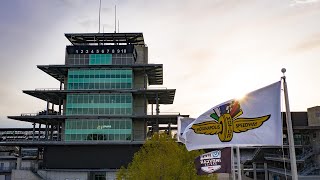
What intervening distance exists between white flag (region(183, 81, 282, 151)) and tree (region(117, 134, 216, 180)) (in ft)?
90.3

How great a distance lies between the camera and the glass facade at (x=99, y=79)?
78.5 m

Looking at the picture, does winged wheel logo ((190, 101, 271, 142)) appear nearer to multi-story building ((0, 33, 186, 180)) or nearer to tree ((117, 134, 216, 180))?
tree ((117, 134, 216, 180))

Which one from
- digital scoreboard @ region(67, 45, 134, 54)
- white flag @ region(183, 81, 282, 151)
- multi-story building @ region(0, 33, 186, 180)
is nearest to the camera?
white flag @ region(183, 81, 282, 151)

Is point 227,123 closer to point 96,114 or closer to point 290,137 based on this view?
point 290,137

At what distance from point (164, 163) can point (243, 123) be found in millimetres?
33135

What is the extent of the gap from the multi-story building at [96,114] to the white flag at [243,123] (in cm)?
5834

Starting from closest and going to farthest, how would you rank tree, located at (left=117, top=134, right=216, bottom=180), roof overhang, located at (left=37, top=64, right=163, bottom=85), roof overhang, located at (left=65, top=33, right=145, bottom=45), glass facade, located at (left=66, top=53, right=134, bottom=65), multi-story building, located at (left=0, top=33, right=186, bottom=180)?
1. tree, located at (left=117, top=134, right=216, bottom=180)
2. multi-story building, located at (left=0, top=33, right=186, bottom=180)
3. roof overhang, located at (left=37, top=64, right=163, bottom=85)
4. glass facade, located at (left=66, top=53, right=134, bottom=65)
5. roof overhang, located at (left=65, top=33, right=145, bottom=45)

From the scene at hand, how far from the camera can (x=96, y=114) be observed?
249 ft

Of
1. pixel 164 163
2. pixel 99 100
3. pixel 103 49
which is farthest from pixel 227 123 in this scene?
pixel 103 49

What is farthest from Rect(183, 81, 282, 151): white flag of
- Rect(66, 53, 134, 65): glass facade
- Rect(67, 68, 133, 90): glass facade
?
Rect(66, 53, 134, 65): glass facade

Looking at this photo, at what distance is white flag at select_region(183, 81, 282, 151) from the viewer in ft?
43.8

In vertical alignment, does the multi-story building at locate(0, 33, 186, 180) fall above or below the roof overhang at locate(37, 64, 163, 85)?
below

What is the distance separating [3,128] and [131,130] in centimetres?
6625

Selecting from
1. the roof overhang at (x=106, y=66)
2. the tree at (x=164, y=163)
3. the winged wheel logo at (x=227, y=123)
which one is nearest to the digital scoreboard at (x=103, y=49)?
the roof overhang at (x=106, y=66)
